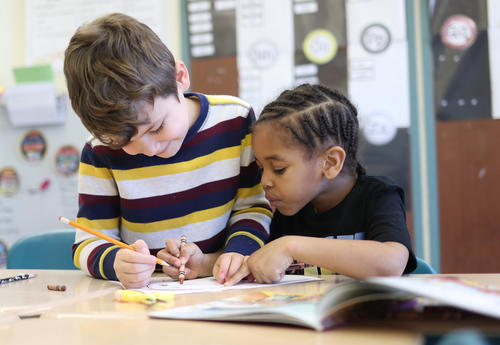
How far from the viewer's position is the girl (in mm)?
998

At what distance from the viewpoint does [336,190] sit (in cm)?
111

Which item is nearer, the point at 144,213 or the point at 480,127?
the point at 144,213

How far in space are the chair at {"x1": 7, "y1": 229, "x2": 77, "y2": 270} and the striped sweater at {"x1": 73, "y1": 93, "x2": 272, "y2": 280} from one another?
0.31m

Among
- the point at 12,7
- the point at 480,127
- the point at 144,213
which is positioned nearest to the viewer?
the point at 144,213

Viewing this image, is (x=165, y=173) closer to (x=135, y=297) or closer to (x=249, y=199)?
(x=249, y=199)

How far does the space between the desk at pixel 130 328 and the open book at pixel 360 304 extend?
12mm

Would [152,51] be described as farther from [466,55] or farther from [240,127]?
[466,55]

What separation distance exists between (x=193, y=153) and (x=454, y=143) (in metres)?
1.12

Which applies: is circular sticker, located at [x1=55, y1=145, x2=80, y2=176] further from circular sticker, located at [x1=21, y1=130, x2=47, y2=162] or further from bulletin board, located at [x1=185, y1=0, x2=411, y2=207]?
bulletin board, located at [x1=185, y1=0, x2=411, y2=207]

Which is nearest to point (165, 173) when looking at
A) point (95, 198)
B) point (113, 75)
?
point (95, 198)

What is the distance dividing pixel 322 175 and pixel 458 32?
1104 mm

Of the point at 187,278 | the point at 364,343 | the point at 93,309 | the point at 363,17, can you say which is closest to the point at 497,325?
the point at 364,343

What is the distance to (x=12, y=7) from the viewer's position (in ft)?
7.75

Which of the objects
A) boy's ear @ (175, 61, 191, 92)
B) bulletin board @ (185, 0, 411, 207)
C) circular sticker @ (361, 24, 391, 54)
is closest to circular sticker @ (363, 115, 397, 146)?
Answer: bulletin board @ (185, 0, 411, 207)
